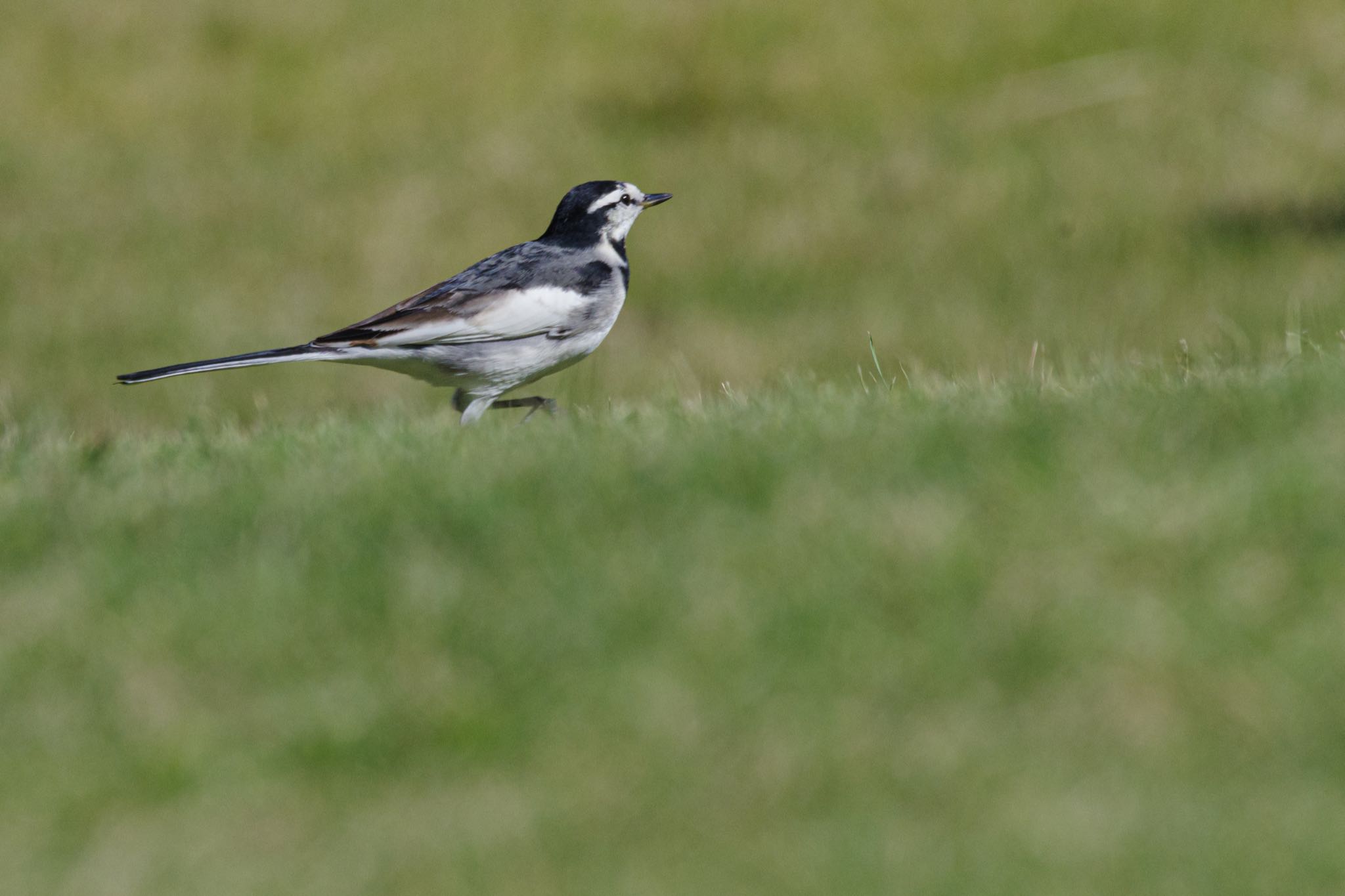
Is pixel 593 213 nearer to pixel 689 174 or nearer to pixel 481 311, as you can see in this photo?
pixel 481 311

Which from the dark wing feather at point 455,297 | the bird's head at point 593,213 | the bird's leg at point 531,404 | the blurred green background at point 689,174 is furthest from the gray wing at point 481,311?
the blurred green background at point 689,174

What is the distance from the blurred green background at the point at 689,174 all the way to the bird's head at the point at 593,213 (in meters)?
5.26

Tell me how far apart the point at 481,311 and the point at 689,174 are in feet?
38.6

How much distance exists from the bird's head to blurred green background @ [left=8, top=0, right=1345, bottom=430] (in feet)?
17.3

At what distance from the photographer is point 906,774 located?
4551 mm

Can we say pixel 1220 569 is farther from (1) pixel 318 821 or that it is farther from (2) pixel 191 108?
(2) pixel 191 108

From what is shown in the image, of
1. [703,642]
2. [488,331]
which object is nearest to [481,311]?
[488,331]

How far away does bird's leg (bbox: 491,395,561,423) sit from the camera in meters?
8.27

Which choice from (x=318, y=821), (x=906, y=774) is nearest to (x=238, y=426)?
(x=318, y=821)

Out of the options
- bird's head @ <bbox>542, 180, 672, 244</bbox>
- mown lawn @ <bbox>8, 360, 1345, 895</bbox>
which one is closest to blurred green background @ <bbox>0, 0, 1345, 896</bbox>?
mown lawn @ <bbox>8, 360, 1345, 895</bbox>

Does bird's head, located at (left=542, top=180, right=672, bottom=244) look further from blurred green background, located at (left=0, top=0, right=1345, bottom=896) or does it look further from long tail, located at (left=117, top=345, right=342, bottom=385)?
long tail, located at (left=117, top=345, right=342, bottom=385)

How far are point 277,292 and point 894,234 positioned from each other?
6.68m

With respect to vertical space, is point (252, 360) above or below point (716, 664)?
above

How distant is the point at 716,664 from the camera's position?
5023 millimetres
